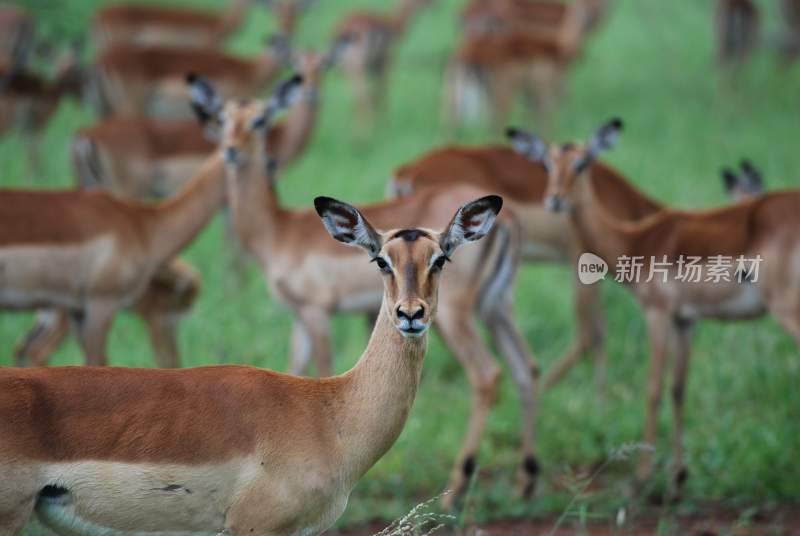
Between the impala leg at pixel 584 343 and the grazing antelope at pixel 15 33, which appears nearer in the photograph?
the impala leg at pixel 584 343

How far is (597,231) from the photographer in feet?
19.7

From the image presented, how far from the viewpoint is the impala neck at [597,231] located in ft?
19.6

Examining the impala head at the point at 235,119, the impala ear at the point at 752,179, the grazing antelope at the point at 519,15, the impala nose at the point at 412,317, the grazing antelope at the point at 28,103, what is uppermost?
the grazing antelope at the point at 519,15

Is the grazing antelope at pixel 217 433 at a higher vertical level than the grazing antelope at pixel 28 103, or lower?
lower

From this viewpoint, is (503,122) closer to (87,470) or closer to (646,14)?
(646,14)

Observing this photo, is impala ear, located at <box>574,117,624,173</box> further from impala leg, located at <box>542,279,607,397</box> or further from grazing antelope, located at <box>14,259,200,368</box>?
grazing antelope, located at <box>14,259,200,368</box>

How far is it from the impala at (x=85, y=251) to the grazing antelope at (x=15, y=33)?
6347mm

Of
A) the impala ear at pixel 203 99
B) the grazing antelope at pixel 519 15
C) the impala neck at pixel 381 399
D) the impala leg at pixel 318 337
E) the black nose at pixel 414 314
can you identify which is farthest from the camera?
the grazing antelope at pixel 519 15

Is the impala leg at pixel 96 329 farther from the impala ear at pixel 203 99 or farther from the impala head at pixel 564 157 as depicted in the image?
the impala head at pixel 564 157

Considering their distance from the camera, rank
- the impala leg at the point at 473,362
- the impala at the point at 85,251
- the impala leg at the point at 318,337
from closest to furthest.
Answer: the impala leg at the point at 473,362, the impala at the point at 85,251, the impala leg at the point at 318,337

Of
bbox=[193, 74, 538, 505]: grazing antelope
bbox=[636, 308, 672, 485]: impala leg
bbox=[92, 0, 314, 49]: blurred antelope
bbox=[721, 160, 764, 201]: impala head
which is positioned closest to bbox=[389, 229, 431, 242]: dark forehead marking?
bbox=[193, 74, 538, 505]: grazing antelope

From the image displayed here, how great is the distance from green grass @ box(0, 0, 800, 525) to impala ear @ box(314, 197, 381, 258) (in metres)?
1.22

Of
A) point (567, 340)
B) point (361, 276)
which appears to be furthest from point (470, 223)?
point (567, 340)

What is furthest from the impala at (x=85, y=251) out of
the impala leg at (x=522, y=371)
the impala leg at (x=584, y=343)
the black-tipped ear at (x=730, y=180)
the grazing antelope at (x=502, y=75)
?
the grazing antelope at (x=502, y=75)
